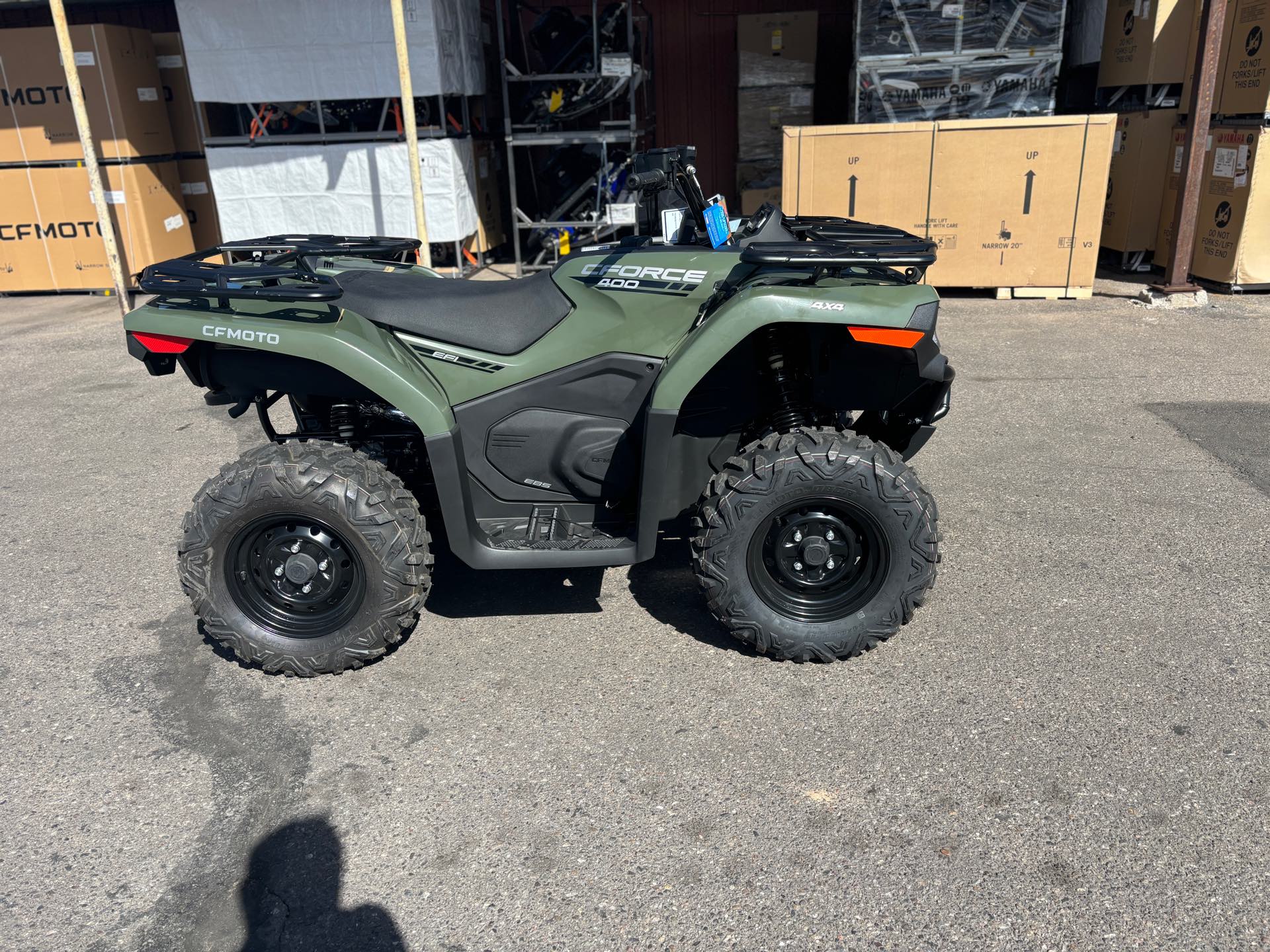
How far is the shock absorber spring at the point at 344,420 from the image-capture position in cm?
378

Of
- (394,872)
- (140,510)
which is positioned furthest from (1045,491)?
(140,510)

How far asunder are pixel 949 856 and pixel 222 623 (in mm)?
2399

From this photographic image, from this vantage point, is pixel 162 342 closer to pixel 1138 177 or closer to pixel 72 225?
pixel 72 225

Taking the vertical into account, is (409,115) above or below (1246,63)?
below

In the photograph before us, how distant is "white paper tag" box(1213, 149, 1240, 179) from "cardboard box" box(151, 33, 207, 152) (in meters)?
9.77

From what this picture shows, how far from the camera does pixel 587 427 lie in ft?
11.4

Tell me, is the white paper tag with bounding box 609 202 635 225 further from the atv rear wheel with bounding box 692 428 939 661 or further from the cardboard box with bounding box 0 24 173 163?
the atv rear wheel with bounding box 692 428 939 661

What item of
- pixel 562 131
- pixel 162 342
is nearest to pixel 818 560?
pixel 162 342

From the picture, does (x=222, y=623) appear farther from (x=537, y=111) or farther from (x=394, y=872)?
(x=537, y=111)

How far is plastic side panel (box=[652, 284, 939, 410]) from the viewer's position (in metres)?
3.06

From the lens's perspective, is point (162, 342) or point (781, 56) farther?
point (781, 56)

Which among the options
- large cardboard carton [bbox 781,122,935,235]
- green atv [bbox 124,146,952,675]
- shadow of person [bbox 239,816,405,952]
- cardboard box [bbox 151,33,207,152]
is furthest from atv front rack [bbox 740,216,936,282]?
cardboard box [bbox 151,33,207,152]

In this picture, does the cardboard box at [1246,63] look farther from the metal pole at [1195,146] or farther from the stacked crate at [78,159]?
the stacked crate at [78,159]

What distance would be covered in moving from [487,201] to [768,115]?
3202 mm
